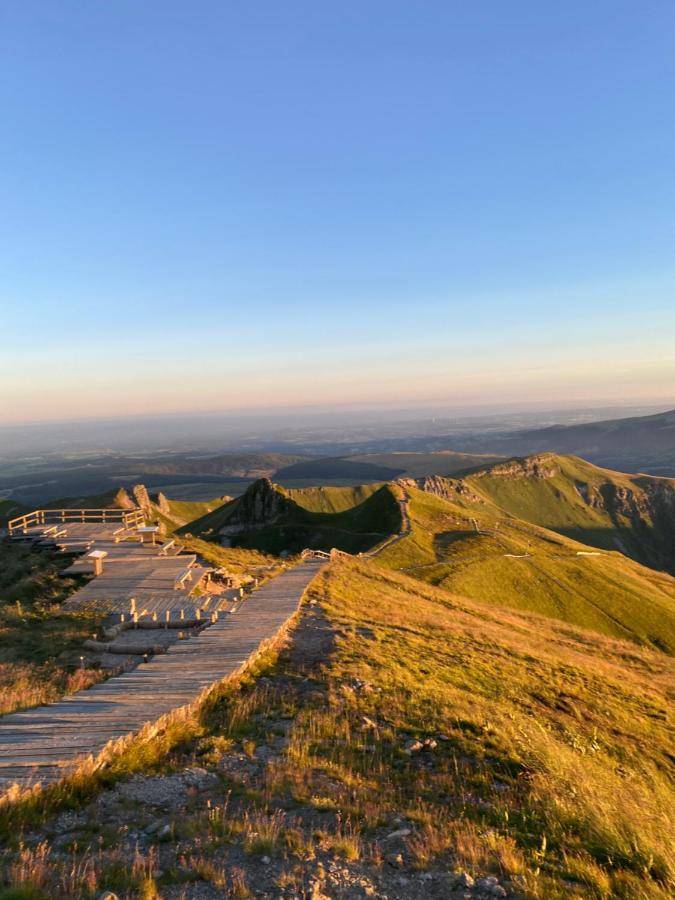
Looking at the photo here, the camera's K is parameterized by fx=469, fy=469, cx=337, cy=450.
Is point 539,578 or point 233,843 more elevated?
point 233,843

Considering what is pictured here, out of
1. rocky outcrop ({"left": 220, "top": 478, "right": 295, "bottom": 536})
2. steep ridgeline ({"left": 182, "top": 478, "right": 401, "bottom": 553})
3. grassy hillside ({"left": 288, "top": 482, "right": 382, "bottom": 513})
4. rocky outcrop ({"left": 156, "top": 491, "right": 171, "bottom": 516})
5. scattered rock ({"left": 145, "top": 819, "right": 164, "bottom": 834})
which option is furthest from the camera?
grassy hillside ({"left": 288, "top": 482, "right": 382, "bottom": 513})

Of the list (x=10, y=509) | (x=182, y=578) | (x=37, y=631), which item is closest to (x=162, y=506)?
(x=10, y=509)

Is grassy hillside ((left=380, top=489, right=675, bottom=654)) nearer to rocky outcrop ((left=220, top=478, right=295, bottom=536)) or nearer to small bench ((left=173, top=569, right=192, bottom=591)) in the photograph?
rocky outcrop ((left=220, top=478, right=295, bottom=536))

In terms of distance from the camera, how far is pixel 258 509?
118 metres

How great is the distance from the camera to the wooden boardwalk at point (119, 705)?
9.88 metres

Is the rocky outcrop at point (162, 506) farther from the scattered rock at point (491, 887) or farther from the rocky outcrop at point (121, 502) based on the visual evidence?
Result: the scattered rock at point (491, 887)

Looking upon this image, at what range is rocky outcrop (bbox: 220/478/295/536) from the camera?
378ft

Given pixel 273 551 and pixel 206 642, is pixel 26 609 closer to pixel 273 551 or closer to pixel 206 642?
pixel 206 642

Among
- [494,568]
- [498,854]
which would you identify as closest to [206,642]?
[498,854]

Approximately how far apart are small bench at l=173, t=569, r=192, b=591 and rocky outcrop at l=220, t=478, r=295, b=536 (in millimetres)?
85953

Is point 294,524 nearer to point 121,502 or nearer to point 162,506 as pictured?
point 121,502

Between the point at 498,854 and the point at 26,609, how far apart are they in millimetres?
24046

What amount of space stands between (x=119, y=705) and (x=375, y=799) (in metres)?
7.40

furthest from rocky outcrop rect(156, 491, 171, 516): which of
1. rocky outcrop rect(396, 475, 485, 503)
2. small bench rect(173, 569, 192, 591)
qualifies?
small bench rect(173, 569, 192, 591)
